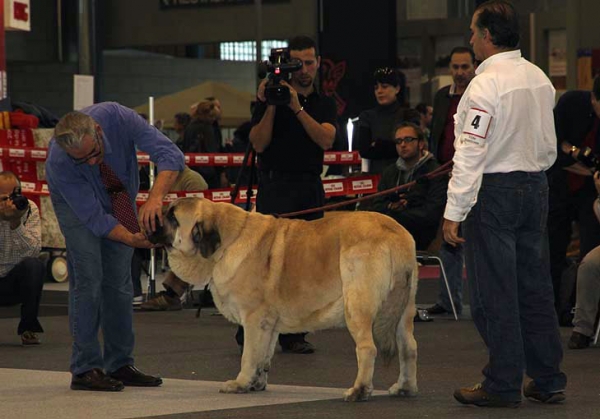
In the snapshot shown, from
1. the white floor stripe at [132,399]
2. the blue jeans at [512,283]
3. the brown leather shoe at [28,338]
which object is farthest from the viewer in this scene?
the brown leather shoe at [28,338]

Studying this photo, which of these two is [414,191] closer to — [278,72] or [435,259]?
[435,259]

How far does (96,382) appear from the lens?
6664mm

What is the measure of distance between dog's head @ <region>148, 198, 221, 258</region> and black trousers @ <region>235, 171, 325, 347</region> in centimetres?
138

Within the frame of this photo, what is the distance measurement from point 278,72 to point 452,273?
2986 mm

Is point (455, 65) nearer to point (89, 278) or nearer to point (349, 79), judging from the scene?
point (89, 278)

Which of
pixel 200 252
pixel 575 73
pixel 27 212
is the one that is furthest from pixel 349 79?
pixel 200 252

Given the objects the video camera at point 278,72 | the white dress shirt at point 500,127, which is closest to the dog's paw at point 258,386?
the white dress shirt at point 500,127

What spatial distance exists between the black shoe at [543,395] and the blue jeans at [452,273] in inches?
150

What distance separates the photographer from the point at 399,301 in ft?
20.5

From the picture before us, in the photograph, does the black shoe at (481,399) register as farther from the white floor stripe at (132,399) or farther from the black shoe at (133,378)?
the black shoe at (133,378)

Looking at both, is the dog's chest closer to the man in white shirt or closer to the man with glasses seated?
the man in white shirt

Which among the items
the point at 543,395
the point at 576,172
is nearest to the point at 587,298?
the point at 576,172

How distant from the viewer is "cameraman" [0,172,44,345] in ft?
28.9

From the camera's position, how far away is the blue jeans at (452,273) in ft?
32.9
